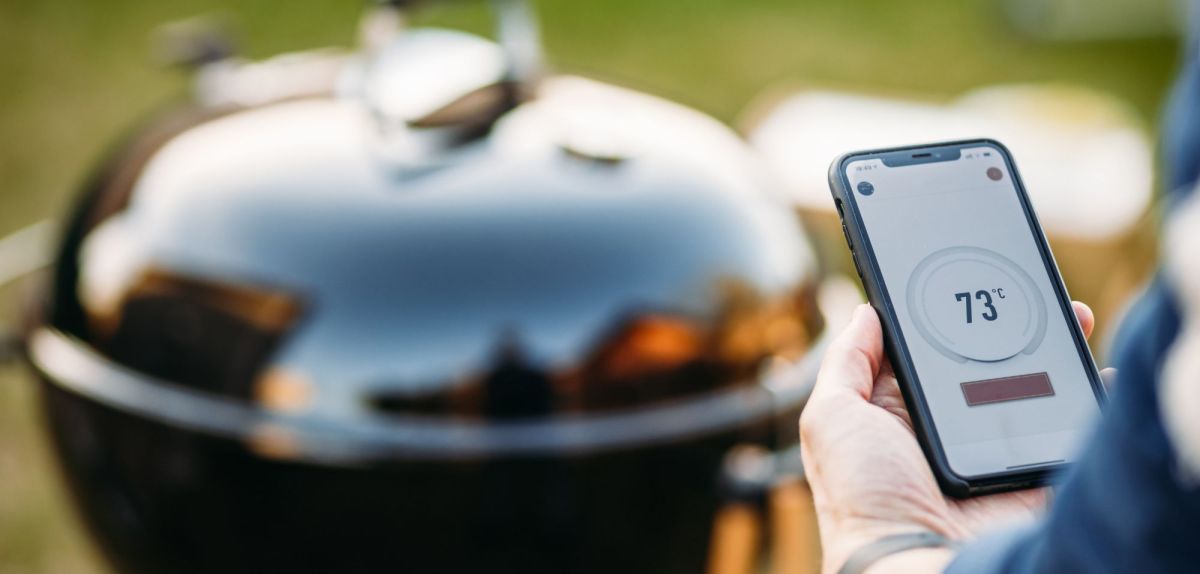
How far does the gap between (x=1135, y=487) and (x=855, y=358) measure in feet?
1.21

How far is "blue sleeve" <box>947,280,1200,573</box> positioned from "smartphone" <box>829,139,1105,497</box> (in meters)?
0.31

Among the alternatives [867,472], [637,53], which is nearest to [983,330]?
[867,472]

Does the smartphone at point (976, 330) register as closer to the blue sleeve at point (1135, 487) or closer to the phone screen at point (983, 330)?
the phone screen at point (983, 330)

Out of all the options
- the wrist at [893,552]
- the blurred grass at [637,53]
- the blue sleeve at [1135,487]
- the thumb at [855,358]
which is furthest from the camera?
the blurred grass at [637,53]

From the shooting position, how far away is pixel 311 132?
1797mm

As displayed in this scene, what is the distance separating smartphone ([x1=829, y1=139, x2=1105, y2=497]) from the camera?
83 cm

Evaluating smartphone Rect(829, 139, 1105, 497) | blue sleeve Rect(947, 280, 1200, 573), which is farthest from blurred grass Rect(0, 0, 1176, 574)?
blue sleeve Rect(947, 280, 1200, 573)

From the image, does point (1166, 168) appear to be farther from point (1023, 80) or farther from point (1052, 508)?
point (1023, 80)

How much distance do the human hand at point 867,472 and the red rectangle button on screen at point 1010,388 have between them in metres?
0.05

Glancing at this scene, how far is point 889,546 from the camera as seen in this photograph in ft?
2.41

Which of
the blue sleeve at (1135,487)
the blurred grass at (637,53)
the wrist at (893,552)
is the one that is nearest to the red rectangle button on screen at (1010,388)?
the wrist at (893,552)

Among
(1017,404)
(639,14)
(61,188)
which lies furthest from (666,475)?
(639,14)

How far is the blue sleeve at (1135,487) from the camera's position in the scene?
46 cm

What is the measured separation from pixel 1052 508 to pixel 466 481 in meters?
1.16
